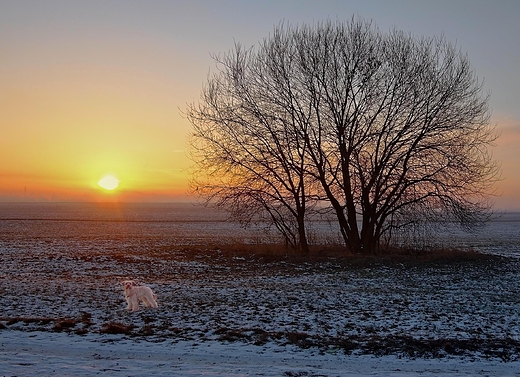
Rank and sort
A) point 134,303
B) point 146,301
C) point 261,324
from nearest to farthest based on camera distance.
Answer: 1. point 261,324
2. point 134,303
3. point 146,301

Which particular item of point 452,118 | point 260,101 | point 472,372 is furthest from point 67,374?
point 452,118

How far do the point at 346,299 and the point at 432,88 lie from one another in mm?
16586

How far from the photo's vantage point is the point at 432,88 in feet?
88.5

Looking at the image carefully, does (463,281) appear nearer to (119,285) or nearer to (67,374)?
(119,285)

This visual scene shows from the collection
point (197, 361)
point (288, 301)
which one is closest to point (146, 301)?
point (288, 301)

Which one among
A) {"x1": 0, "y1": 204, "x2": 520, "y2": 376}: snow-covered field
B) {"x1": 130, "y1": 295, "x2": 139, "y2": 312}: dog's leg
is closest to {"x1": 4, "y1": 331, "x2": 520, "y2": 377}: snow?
{"x1": 0, "y1": 204, "x2": 520, "y2": 376}: snow-covered field

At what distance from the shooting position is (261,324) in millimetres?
10883

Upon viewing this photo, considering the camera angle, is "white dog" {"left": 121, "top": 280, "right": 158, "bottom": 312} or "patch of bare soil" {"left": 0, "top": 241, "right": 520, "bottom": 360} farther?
"white dog" {"left": 121, "top": 280, "right": 158, "bottom": 312}

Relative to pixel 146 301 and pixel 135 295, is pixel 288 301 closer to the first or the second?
pixel 146 301

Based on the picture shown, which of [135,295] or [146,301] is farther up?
[135,295]

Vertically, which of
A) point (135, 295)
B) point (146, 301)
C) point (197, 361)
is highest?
point (135, 295)

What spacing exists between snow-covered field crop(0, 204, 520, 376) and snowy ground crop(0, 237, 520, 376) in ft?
0.10

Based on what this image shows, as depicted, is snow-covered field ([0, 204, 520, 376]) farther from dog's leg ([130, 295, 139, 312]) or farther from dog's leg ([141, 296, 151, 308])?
dog's leg ([141, 296, 151, 308])

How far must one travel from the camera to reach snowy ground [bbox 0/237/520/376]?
8.21 meters
